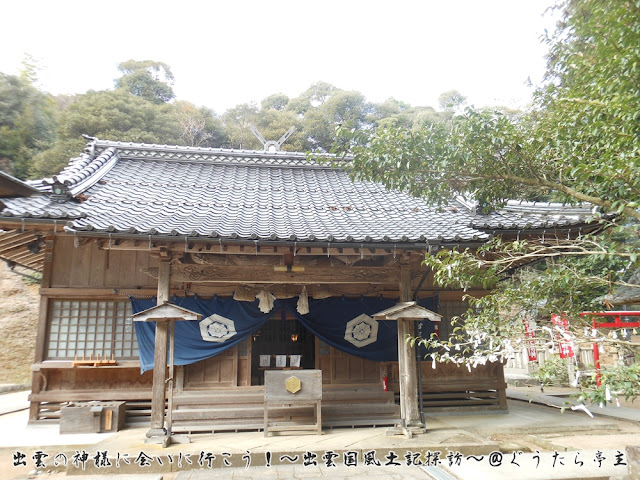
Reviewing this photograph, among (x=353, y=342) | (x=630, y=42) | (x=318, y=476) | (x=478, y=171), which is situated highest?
(x=630, y=42)

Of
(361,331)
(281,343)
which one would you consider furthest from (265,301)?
(281,343)

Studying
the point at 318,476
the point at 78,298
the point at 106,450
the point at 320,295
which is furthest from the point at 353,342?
the point at 78,298

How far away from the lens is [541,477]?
532 cm

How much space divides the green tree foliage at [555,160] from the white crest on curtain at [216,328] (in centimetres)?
445

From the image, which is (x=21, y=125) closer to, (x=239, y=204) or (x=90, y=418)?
(x=239, y=204)

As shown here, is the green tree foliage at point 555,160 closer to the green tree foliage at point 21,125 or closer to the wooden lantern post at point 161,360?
the wooden lantern post at point 161,360

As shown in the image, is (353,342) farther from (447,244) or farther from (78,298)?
(78,298)

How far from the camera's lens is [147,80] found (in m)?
37.1

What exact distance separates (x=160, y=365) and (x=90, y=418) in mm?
2207

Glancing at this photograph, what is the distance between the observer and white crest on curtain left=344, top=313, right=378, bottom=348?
28.9 ft

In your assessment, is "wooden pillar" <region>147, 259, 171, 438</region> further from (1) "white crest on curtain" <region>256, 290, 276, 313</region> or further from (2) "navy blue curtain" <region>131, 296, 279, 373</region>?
(1) "white crest on curtain" <region>256, 290, 276, 313</region>

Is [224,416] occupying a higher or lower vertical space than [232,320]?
lower

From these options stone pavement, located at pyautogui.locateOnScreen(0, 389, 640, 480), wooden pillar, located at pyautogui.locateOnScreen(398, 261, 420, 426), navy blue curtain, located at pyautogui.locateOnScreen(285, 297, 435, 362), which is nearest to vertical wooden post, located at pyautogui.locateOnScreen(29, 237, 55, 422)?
stone pavement, located at pyautogui.locateOnScreen(0, 389, 640, 480)

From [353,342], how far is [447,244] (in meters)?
2.96
